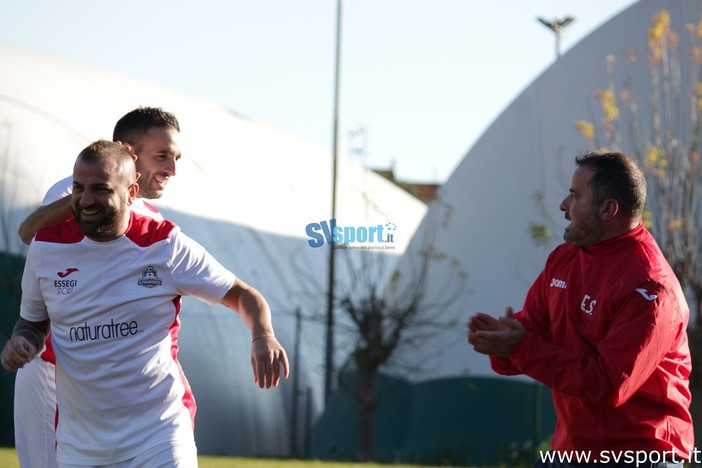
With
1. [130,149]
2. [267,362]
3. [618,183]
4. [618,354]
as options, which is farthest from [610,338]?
[130,149]

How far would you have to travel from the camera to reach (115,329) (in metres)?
4.07

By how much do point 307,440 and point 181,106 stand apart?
28.6 ft

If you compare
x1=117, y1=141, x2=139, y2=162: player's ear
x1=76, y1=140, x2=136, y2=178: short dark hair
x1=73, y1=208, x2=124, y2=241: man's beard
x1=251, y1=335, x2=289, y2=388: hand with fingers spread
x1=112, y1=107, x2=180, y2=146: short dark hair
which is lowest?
x1=251, y1=335, x2=289, y2=388: hand with fingers spread

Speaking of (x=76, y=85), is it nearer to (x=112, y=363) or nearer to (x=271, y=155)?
Answer: (x=271, y=155)

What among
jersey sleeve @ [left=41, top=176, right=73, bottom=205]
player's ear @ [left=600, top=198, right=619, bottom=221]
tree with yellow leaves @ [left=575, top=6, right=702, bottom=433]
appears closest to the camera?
player's ear @ [left=600, top=198, right=619, bottom=221]

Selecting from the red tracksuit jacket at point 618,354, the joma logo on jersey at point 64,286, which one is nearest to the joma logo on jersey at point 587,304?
the red tracksuit jacket at point 618,354

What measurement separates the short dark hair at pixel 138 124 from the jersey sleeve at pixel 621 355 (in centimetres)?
202

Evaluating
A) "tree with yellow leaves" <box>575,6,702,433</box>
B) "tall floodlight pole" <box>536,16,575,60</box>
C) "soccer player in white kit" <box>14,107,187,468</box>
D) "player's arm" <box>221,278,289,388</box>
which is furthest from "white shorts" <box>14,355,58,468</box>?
"tall floodlight pole" <box>536,16,575,60</box>

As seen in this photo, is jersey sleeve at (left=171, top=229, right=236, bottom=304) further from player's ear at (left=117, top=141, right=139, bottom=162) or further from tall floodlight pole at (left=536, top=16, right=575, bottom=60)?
tall floodlight pole at (left=536, top=16, right=575, bottom=60)

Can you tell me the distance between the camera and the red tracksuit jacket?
155 inches

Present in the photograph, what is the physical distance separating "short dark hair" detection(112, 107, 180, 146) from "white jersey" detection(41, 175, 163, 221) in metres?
0.30

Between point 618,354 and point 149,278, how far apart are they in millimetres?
1756

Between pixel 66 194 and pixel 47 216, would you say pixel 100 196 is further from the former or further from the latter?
pixel 66 194

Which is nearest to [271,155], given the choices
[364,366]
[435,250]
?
[435,250]
